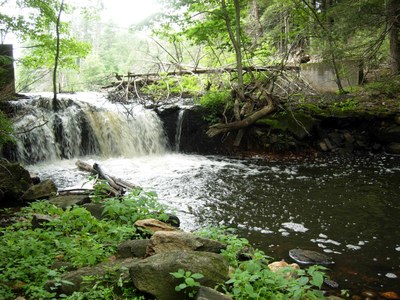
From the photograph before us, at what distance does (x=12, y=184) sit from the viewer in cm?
684

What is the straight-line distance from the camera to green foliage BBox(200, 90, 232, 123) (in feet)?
39.7

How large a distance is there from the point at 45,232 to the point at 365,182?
7572mm

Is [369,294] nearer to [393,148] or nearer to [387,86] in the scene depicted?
[393,148]

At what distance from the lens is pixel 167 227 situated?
4.59 meters

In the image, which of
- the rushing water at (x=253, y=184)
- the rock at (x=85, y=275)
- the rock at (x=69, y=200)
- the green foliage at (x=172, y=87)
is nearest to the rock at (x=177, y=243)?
the rock at (x=85, y=275)

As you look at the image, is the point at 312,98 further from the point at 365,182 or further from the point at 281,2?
the point at 365,182

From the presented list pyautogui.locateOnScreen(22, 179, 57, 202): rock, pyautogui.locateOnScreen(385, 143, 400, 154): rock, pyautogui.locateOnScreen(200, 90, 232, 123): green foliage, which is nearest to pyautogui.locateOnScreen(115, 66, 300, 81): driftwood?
pyautogui.locateOnScreen(200, 90, 232, 123): green foliage

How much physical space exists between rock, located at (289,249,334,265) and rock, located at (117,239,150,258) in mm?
2309

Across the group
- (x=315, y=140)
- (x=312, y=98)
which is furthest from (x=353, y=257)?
(x=312, y=98)

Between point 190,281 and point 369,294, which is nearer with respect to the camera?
point 190,281

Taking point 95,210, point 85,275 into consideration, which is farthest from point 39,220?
point 85,275

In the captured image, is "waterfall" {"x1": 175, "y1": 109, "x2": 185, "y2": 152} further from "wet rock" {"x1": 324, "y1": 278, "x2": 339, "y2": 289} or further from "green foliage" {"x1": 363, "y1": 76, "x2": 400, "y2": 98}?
"wet rock" {"x1": 324, "y1": 278, "x2": 339, "y2": 289}

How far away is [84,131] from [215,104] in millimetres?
4871

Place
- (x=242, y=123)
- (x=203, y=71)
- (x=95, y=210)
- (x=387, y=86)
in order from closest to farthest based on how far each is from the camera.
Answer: (x=95, y=210) → (x=387, y=86) → (x=242, y=123) → (x=203, y=71)
